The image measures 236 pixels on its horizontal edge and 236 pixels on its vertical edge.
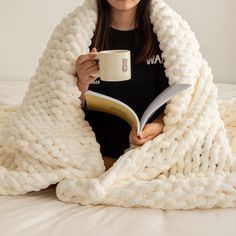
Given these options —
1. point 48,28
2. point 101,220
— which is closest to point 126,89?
point 101,220

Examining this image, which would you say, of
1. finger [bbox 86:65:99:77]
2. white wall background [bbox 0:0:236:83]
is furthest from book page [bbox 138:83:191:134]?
white wall background [bbox 0:0:236:83]

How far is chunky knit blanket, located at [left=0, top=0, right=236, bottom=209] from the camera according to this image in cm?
90

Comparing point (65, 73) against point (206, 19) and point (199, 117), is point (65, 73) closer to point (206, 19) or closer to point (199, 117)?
point (199, 117)

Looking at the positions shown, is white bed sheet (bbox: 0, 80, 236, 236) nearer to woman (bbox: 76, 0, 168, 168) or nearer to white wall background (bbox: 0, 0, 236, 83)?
woman (bbox: 76, 0, 168, 168)

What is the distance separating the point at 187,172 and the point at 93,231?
0.29m

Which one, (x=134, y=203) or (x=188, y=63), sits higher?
(x=188, y=63)

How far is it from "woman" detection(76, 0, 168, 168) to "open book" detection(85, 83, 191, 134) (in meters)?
0.13

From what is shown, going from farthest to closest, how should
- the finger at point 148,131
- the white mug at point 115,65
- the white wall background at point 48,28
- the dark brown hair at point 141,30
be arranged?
the white wall background at point 48,28 < the dark brown hair at point 141,30 < the finger at point 148,131 < the white mug at point 115,65

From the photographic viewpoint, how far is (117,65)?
2.94 ft

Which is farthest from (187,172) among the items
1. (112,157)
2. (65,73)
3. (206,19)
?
(206,19)

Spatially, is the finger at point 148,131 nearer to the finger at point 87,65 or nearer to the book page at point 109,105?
the book page at point 109,105

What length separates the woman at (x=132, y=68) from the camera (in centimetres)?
114

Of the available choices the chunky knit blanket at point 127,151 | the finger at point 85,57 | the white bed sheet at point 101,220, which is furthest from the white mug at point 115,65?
the white bed sheet at point 101,220

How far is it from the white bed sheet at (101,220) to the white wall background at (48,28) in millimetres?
1291
